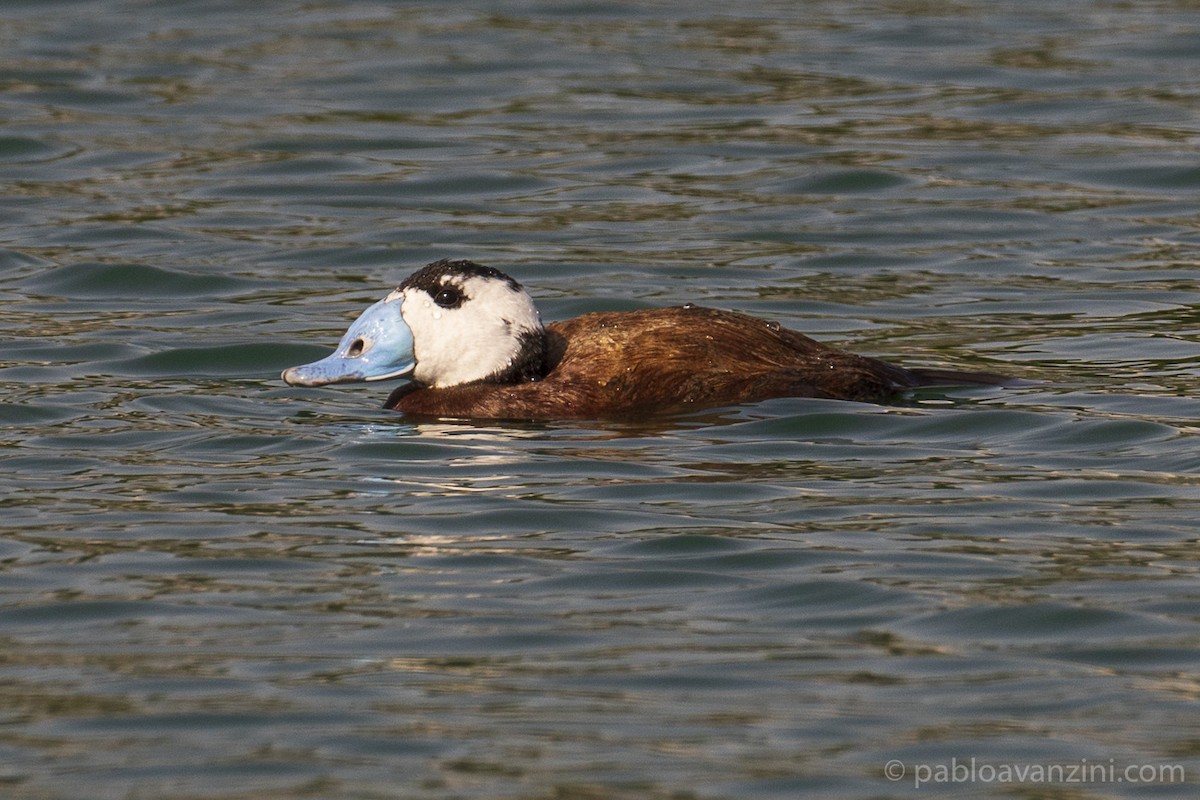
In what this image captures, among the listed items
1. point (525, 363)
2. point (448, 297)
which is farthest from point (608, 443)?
point (448, 297)

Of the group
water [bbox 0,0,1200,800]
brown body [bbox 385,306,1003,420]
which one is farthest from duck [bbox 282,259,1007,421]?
water [bbox 0,0,1200,800]

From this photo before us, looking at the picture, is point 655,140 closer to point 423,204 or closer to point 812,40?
point 423,204

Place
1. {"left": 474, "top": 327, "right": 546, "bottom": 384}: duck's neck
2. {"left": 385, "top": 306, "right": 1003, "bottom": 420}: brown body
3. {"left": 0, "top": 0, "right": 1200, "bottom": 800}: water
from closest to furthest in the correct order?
{"left": 0, "top": 0, "right": 1200, "bottom": 800}: water → {"left": 385, "top": 306, "right": 1003, "bottom": 420}: brown body → {"left": 474, "top": 327, "right": 546, "bottom": 384}: duck's neck

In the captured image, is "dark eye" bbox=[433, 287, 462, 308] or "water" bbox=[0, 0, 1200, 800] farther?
A: "dark eye" bbox=[433, 287, 462, 308]

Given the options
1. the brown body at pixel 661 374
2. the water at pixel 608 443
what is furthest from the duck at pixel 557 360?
the water at pixel 608 443

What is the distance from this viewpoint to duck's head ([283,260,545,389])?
962 cm

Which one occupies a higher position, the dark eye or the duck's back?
the dark eye

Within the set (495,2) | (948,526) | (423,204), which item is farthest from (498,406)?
(495,2)

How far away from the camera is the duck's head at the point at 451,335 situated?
379 inches

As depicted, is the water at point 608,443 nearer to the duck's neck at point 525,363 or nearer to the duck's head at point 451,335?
the duck's head at point 451,335

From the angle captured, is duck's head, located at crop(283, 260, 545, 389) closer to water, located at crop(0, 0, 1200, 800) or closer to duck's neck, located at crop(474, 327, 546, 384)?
duck's neck, located at crop(474, 327, 546, 384)

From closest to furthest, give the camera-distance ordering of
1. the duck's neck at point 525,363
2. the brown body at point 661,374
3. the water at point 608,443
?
the water at point 608,443
the brown body at point 661,374
the duck's neck at point 525,363

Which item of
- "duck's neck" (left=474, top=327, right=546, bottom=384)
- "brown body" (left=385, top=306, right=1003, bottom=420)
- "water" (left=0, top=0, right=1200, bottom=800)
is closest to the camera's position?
"water" (left=0, top=0, right=1200, bottom=800)

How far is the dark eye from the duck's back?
1.12 ft
